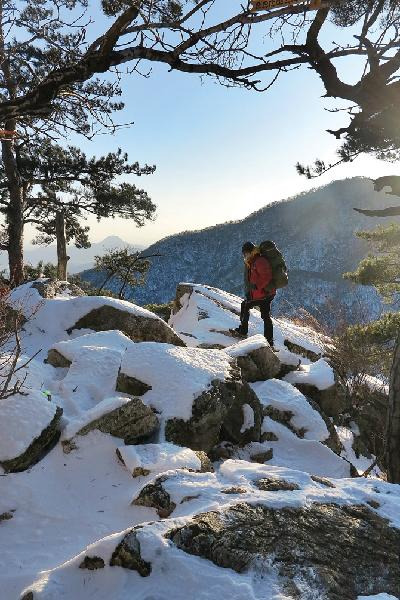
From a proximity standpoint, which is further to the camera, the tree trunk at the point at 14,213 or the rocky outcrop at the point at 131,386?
the tree trunk at the point at 14,213

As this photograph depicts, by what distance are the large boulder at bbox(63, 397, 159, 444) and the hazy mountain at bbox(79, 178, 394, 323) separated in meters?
68.6

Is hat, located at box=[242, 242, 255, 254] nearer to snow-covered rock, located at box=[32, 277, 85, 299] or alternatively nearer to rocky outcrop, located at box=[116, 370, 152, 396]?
rocky outcrop, located at box=[116, 370, 152, 396]

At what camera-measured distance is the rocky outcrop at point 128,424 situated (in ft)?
14.6

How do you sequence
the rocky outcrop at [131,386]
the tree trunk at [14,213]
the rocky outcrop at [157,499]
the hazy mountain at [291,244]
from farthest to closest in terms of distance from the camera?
the hazy mountain at [291,244] → the tree trunk at [14,213] → the rocky outcrop at [131,386] → the rocky outcrop at [157,499]

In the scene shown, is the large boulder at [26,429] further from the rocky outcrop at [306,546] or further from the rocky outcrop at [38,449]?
the rocky outcrop at [306,546]

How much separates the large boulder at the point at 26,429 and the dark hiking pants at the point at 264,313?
13.3 ft

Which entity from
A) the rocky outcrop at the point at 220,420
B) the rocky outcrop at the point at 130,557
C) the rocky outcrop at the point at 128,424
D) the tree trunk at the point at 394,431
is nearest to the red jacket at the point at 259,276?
the rocky outcrop at the point at 220,420

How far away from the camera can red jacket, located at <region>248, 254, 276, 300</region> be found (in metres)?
7.12

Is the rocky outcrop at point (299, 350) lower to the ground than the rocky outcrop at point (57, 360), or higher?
lower

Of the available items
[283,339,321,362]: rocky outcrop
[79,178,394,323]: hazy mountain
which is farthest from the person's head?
[79,178,394,323]: hazy mountain

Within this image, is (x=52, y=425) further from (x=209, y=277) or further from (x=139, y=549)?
(x=209, y=277)

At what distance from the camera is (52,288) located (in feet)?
31.5

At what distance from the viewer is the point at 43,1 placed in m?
9.17

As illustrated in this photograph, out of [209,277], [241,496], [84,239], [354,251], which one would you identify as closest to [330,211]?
[354,251]
